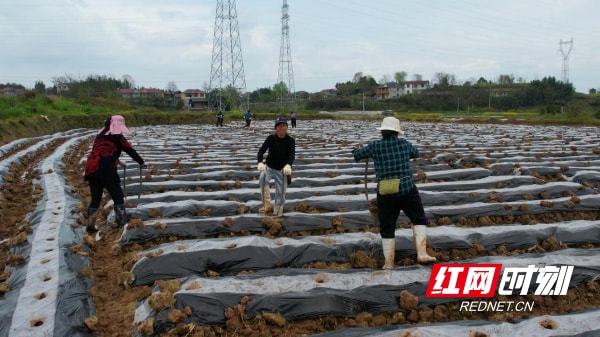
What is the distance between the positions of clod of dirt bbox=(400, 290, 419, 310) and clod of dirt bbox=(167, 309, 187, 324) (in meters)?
1.70

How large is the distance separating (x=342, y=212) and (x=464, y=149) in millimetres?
8772

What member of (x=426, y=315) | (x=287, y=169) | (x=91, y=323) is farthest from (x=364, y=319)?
(x=287, y=169)

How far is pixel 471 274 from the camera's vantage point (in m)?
3.97

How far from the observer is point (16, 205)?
7.32 meters

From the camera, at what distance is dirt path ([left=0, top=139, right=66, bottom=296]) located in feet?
15.9

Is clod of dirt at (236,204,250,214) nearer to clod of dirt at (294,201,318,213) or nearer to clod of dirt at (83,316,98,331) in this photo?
clod of dirt at (294,201,318,213)

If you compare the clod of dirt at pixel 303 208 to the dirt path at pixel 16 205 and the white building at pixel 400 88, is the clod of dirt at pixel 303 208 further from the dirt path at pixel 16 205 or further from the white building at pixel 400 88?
the white building at pixel 400 88

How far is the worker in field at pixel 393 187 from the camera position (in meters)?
4.09

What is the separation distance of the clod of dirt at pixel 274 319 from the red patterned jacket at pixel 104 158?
3.09m

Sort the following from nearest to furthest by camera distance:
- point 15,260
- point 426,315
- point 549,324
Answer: point 549,324 < point 426,315 < point 15,260

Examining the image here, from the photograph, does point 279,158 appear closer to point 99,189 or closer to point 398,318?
point 99,189

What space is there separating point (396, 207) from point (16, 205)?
6406mm

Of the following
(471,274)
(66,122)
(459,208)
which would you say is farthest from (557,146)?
(66,122)

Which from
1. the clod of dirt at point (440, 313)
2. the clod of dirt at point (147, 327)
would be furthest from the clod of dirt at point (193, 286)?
the clod of dirt at point (440, 313)
